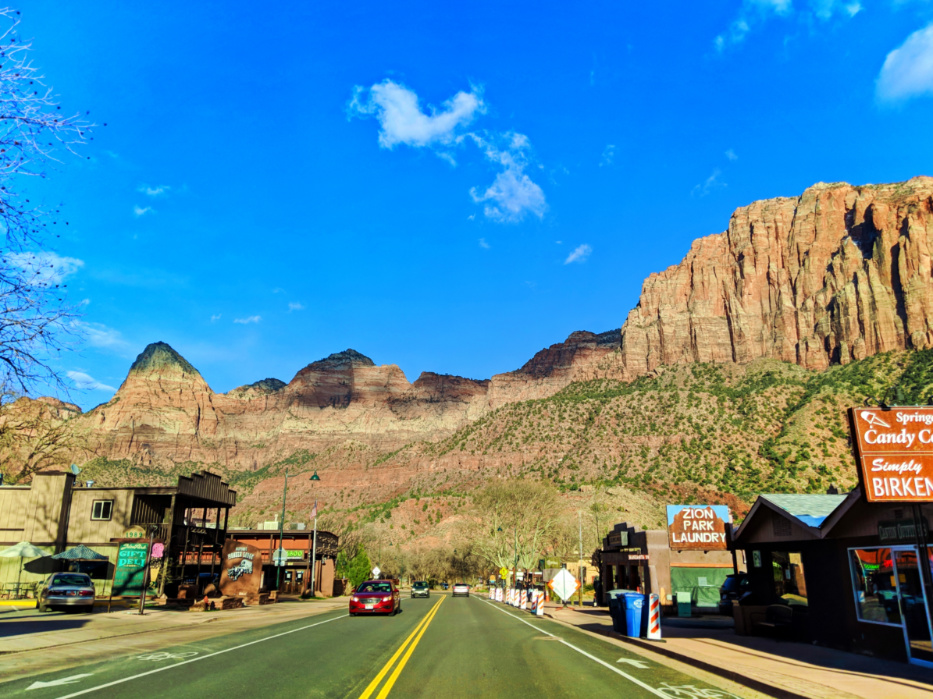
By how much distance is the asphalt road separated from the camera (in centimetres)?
925

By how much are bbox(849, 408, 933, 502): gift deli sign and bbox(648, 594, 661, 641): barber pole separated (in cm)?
812

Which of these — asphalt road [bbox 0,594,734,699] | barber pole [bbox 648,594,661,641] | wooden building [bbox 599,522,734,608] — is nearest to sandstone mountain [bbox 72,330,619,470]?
wooden building [bbox 599,522,734,608]

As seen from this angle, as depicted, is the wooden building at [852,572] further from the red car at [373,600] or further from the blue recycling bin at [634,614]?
the red car at [373,600]

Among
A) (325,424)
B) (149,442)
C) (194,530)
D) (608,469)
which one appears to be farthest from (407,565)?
(149,442)

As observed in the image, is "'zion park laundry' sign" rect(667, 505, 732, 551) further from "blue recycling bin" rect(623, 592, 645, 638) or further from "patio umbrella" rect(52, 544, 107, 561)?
"patio umbrella" rect(52, 544, 107, 561)

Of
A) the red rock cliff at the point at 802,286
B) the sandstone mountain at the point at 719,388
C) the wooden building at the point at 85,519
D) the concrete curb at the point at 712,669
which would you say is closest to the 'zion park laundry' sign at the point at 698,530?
the concrete curb at the point at 712,669

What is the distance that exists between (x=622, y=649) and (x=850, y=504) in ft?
21.5

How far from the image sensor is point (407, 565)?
97.6 metres

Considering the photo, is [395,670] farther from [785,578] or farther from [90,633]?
[785,578]

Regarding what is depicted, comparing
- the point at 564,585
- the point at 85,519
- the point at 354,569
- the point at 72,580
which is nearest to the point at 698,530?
the point at 564,585

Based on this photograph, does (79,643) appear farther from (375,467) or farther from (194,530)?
(375,467)

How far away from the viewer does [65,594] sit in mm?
25375

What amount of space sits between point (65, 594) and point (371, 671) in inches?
815

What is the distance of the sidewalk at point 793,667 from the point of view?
965cm
